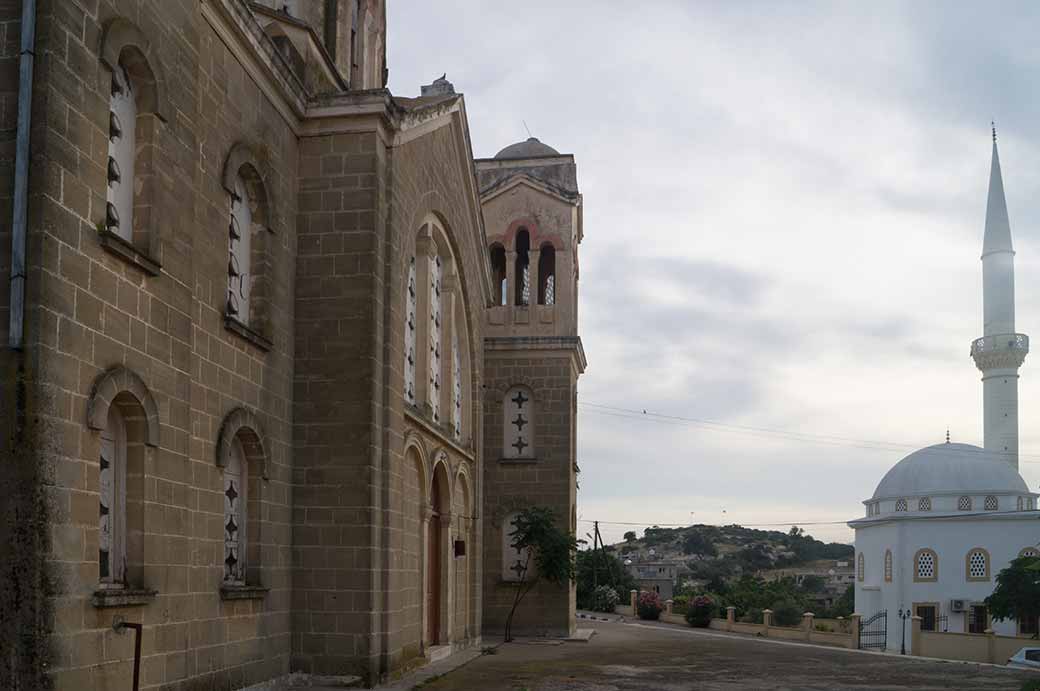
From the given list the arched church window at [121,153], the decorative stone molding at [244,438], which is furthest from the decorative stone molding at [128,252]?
the decorative stone molding at [244,438]

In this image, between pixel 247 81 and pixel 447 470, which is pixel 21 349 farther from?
pixel 447 470

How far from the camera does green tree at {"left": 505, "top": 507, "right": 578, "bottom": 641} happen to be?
2642cm

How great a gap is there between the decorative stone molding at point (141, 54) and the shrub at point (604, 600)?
4438 cm

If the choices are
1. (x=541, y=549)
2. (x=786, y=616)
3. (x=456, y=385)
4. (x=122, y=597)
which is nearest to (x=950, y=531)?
(x=786, y=616)

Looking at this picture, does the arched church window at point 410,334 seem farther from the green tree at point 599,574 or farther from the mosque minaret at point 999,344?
the mosque minaret at point 999,344

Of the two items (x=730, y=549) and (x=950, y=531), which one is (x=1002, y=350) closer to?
(x=950, y=531)

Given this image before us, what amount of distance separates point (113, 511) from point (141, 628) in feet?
3.53

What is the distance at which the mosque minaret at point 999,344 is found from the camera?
6725 cm

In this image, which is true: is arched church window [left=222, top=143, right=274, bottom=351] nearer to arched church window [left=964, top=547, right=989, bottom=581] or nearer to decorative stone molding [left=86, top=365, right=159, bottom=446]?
decorative stone molding [left=86, top=365, right=159, bottom=446]

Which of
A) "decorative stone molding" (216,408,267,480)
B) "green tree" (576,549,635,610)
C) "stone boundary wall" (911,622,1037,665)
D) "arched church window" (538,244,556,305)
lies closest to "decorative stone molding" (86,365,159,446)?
"decorative stone molding" (216,408,267,480)

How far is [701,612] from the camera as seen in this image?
135 ft

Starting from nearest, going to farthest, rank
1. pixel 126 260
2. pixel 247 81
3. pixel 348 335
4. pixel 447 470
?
1. pixel 126 260
2. pixel 247 81
3. pixel 348 335
4. pixel 447 470

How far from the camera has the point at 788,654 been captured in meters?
25.0

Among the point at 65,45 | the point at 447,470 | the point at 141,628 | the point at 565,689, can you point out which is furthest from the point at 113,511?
the point at 447,470
